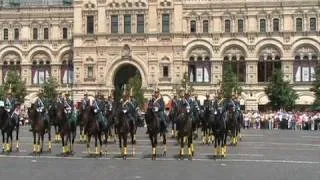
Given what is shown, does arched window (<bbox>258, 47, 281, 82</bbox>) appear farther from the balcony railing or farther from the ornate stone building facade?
the balcony railing

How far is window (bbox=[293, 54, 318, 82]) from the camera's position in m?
82.4

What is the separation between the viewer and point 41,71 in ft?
295

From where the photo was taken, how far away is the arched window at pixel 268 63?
273ft

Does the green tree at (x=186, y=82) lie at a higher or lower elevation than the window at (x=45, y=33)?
lower

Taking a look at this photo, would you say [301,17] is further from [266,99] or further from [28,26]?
[28,26]

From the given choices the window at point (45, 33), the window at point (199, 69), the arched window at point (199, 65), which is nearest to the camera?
the arched window at point (199, 65)

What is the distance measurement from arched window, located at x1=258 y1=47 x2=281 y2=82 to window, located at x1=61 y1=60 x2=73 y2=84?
23977mm

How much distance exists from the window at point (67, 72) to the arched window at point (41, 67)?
5.88 ft

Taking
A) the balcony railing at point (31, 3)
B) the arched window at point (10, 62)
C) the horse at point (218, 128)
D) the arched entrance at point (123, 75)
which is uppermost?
the balcony railing at point (31, 3)

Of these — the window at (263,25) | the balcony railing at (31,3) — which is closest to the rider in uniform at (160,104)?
the window at (263,25)

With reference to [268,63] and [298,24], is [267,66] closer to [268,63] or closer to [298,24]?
[268,63]

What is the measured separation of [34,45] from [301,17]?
111 feet

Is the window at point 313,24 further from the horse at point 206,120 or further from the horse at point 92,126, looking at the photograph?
the horse at point 92,126

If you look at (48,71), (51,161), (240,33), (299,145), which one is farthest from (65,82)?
(51,161)
